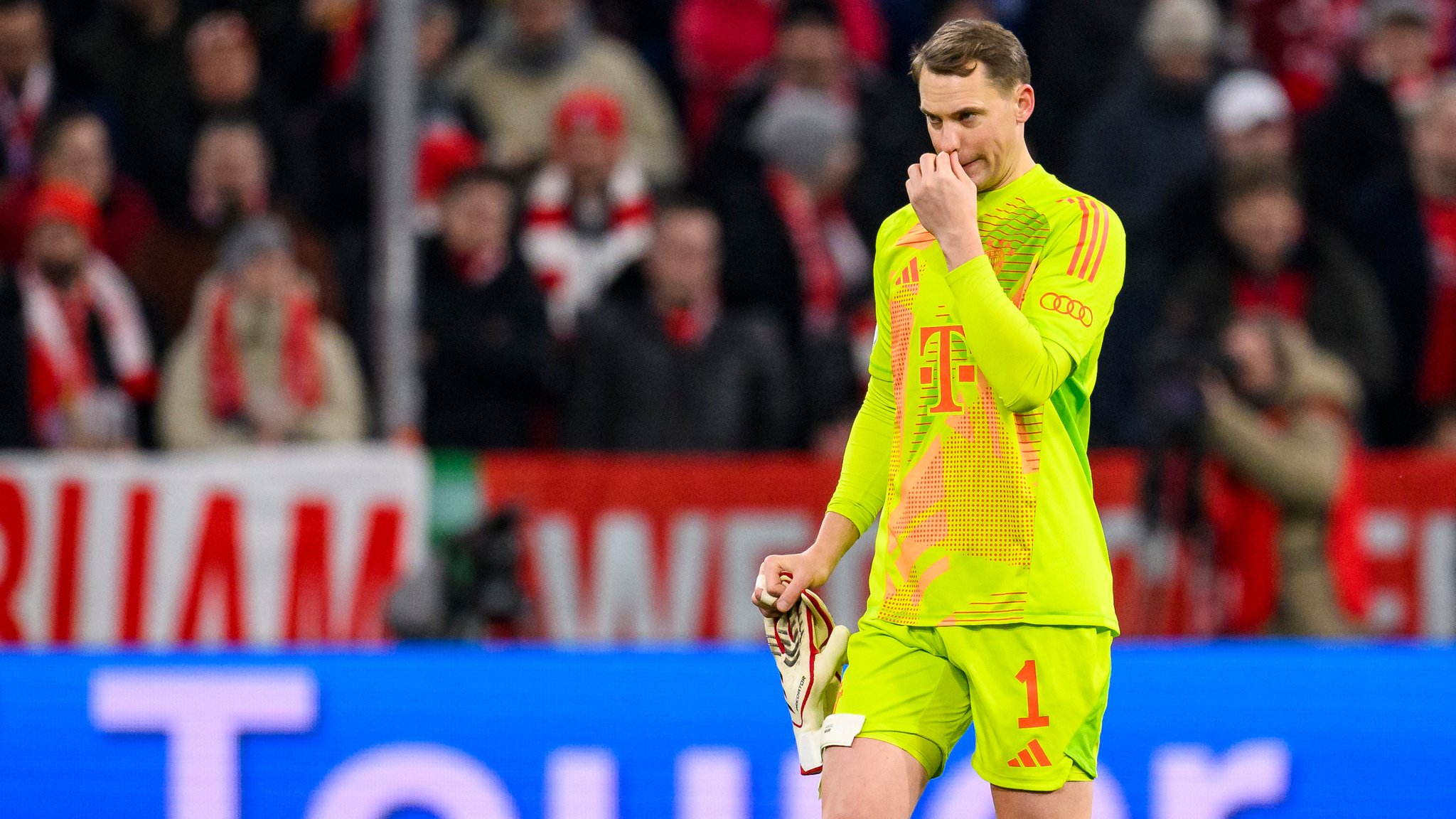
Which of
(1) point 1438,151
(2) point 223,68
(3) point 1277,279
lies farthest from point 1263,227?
(2) point 223,68

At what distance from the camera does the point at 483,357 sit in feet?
29.2

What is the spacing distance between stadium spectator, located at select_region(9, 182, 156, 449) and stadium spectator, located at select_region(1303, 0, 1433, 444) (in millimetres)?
4927

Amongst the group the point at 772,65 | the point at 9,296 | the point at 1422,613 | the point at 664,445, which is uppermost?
the point at 772,65

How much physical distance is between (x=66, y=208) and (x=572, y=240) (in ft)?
6.84

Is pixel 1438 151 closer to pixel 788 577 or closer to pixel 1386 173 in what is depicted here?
pixel 1386 173

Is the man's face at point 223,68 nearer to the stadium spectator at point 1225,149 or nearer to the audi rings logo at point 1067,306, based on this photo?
the stadium spectator at point 1225,149

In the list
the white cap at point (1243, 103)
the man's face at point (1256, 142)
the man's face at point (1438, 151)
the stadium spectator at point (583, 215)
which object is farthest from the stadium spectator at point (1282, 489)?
the stadium spectator at point (583, 215)

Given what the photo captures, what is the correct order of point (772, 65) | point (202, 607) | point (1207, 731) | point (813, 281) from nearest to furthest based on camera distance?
point (1207, 731)
point (202, 607)
point (813, 281)
point (772, 65)

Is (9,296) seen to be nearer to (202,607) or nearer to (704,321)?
(202,607)

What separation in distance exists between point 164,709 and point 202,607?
2475 millimetres

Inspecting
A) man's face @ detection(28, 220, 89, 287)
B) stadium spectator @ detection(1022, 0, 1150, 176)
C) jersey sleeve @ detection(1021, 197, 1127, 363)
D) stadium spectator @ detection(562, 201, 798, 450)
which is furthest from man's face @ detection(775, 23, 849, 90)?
jersey sleeve @ detection(1021, 197, 1127, 363)

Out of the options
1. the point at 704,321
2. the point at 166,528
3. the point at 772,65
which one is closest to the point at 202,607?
the point at 166,528

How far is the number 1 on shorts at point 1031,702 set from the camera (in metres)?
3.79

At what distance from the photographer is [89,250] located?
369 inches
